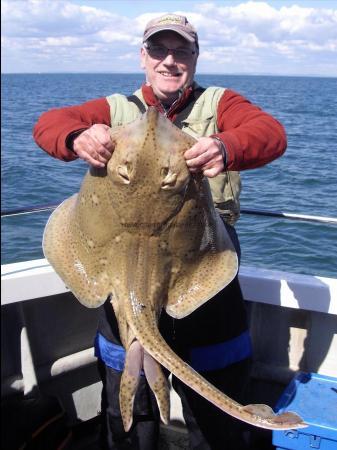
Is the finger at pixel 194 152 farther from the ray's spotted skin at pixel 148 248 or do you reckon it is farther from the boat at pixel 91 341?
the boat at pixel 91 341

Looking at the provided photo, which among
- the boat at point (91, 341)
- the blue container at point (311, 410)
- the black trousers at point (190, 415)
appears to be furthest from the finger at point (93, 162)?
the blue container at point (311, 410)

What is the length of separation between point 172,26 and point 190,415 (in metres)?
2.40

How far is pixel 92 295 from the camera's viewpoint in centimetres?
285

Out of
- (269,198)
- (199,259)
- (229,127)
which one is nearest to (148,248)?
(199,259)

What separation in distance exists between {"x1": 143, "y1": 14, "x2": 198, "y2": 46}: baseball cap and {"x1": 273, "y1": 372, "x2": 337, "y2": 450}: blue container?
2558 millimetres

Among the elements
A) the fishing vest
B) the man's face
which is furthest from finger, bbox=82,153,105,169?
the man's face

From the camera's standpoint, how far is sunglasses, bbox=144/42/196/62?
3254 millimetres

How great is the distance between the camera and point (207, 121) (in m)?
3.31

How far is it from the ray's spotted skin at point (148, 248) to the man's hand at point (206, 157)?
42mm

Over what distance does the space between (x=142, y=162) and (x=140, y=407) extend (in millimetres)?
1813

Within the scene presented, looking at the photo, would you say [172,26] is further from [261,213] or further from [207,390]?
[207,390]

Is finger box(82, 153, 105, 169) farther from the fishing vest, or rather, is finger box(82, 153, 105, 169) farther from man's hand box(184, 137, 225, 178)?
the fishing vest

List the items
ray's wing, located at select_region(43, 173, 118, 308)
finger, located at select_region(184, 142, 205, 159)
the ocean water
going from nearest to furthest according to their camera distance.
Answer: finger, located at select_region(184, 142, 205, 159) < ray's wing, located at select_region(43, 173, 118, 308) < the ocean water

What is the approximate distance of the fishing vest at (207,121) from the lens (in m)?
3.30
